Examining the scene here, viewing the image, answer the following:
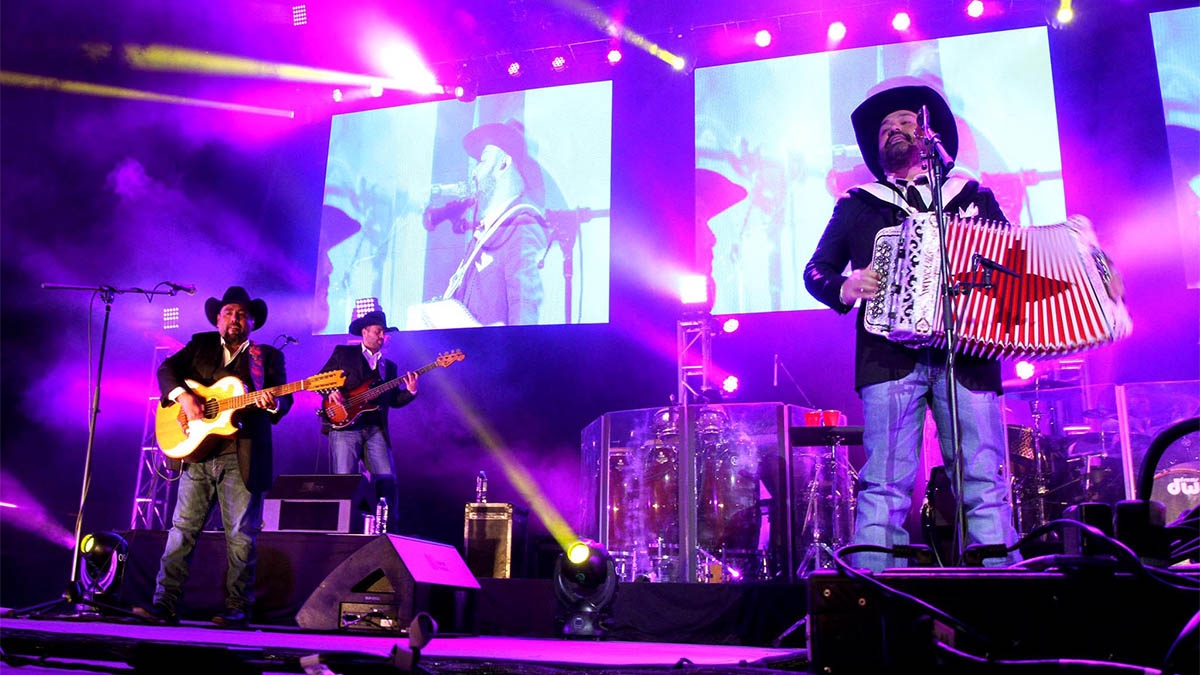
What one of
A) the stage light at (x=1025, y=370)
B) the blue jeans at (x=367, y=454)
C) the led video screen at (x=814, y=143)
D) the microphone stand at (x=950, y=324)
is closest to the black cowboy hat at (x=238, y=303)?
the blue jeans at (x=367, y=454)

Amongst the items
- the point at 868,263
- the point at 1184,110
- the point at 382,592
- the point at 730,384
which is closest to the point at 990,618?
the point at 868,263

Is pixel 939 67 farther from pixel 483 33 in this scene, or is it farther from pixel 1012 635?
pixel 1012 635

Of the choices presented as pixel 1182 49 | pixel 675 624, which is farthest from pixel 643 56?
pixel 675 624

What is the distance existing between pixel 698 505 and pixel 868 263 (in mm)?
2962

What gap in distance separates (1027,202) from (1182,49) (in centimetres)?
176

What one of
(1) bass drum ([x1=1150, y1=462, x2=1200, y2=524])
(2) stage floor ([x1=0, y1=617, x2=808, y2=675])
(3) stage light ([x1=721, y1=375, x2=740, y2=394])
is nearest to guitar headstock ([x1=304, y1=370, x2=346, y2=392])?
(2) stage floor ([x1=0, y1=617, x2=808, y2=675])

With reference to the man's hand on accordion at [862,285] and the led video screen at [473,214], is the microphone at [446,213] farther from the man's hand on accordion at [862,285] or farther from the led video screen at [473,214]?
the man's hand on accordion at [862,285]

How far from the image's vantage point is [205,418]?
4949 mm

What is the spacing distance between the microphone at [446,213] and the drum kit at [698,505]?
3610mm

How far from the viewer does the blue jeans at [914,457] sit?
9.89 feet

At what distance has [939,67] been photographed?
7.87 metres

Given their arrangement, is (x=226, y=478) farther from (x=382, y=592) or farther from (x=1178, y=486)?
(x=1178, y=486)

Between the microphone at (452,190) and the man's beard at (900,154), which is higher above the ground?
the microphone at (452,190)

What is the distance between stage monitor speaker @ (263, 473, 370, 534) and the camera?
18.6ft
